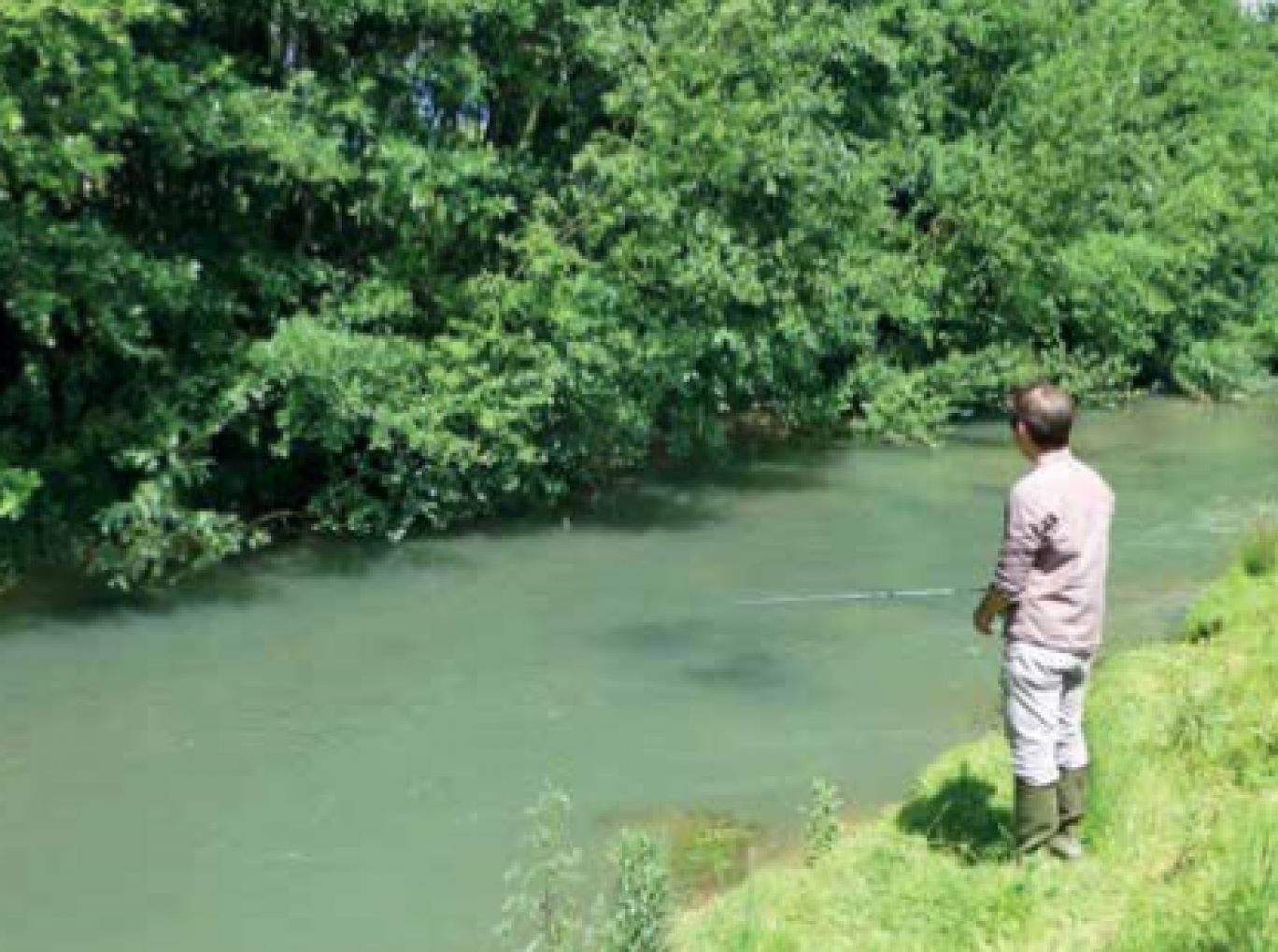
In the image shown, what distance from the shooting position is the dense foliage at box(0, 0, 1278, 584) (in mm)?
13539

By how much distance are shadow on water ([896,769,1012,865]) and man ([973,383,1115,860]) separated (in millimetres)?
347

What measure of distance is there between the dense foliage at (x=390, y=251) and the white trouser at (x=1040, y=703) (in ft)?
26.7

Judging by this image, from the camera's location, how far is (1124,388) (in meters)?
30.8

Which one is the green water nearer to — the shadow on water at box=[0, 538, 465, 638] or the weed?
the shadow on water at box=[0, 538, 465, 638]

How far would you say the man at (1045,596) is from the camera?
241 inches

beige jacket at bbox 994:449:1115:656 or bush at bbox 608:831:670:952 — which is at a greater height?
beige jacket at bbox 994:449:1115:656

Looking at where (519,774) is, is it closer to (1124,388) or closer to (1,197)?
(1,197)

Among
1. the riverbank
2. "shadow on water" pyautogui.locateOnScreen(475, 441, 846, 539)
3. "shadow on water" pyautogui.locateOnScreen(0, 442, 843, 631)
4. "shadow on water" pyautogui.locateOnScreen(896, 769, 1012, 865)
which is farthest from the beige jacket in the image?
"shadow on water" pyautogui.locateOnScreen(475, 441, 846, 539)

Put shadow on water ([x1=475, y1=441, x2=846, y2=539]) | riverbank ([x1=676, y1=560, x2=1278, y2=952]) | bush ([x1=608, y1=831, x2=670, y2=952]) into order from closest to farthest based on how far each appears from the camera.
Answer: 1. riverbank ([x1=676, y1=560, x2=1278, y2=952])
2. bush ([x1=608, y1=831, x2=670, y2=952])
3. shadow on water ([x1=475, y1=441, x2=846, y2=539])

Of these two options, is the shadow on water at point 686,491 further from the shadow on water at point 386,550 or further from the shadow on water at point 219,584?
the shadow on water at point 219,584

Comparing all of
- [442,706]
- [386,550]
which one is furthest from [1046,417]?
[386,550]

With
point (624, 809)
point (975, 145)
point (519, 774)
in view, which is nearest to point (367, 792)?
point (519, 774)

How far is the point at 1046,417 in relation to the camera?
20.1ft

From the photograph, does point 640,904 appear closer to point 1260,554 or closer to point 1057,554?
point 1057,554
